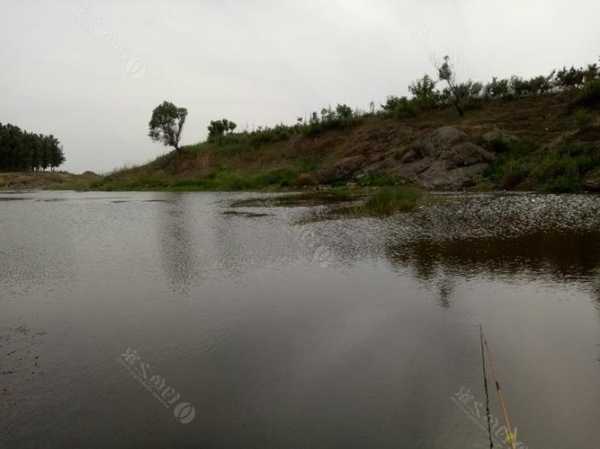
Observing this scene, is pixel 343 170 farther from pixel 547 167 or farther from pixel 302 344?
pixel 302 344

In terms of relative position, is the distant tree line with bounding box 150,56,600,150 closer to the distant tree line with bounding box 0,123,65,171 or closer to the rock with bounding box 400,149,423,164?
the rock with bounding box 400,149,423,164

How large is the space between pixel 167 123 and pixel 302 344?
49.4m

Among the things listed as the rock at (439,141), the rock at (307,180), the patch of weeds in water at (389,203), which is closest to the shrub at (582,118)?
the rock at (439,141)

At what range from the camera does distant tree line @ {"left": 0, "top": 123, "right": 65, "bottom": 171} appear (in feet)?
241

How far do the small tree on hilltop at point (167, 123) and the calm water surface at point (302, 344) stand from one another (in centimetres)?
4276

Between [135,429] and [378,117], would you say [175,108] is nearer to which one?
[378,117]

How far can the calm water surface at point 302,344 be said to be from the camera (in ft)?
9.53

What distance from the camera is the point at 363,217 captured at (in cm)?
1372

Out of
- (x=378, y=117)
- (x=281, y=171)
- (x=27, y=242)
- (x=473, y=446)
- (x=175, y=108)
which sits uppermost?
(x=175, y=108)

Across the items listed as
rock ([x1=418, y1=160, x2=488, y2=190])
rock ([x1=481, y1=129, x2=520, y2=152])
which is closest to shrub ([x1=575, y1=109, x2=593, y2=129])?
rock ([x1=481, y1=129, x2=520, y2=152])

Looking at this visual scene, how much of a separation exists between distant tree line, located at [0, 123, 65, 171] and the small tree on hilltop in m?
40.8

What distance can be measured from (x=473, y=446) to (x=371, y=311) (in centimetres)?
252

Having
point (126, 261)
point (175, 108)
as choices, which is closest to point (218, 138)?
point (175, 108)

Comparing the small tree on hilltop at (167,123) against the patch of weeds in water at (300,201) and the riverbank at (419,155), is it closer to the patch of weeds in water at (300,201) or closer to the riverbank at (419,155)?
the riverbank at (419,155)
